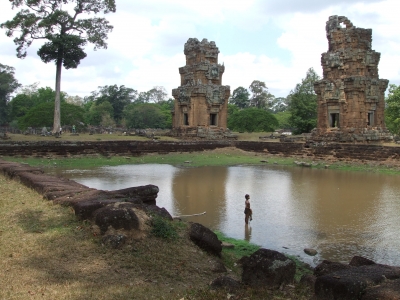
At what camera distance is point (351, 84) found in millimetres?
21922

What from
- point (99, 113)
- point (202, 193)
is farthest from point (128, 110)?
point (202, 193)

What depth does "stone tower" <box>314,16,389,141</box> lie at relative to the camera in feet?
71.7

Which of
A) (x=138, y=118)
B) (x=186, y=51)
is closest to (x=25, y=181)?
(x=186, y=51)

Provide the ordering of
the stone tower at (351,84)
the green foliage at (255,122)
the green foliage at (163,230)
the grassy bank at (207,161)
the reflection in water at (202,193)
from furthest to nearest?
the green foliage at (255,122), the stone tower at (351,84), the grassy bank at (207,161), the reflection in water at (202,193), the green foliage at (163,230)

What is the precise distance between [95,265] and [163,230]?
103cm

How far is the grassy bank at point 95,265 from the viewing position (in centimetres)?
357

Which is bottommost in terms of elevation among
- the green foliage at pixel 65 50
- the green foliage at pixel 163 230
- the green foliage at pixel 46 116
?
the green foliage at pixel 163 230

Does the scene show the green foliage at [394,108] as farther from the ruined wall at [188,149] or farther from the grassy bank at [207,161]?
the grassy bank at [207,161]

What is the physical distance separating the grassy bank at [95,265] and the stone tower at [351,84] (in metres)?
18.3

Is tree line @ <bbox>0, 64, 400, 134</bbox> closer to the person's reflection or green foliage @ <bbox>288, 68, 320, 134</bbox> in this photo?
green foliage @ <bbox>288, 68, 320, 134</bbox>

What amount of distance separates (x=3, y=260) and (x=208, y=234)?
2281mm

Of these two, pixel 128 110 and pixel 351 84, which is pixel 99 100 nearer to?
pixel 128 110

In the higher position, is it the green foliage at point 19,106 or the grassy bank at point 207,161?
the green foliage at point 19,106

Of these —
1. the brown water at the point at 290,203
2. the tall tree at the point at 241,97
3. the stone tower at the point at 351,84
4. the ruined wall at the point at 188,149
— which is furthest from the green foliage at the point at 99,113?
the brown water at the point at 290,203
